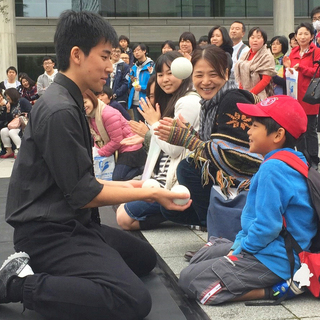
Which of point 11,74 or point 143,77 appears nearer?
point 143,77

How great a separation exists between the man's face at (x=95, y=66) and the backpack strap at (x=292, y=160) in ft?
3.45

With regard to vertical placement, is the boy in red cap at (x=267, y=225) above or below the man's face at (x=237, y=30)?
below

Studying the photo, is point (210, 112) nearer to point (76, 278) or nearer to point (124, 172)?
point (76, 278)

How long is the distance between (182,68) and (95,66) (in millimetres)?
1384

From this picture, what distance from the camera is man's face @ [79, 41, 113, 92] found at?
3014 mm

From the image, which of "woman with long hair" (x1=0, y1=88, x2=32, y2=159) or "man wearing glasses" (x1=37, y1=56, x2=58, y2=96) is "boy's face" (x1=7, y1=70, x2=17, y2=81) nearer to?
"woman with long hair" (x1=0, y1=88, x2=32, y2=159)

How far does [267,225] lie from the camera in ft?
9.67

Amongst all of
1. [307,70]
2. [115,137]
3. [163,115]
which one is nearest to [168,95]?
[163,115]

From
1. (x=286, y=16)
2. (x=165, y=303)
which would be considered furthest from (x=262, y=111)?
(x=286, y=16)

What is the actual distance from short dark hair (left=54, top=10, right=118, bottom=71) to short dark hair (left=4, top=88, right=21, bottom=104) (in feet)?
32.0

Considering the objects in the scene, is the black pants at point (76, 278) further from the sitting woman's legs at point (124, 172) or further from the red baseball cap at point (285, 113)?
the sitting woman's legs at point (124, 172)

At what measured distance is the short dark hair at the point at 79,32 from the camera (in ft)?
9.71

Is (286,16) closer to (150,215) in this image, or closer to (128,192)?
(150,215)

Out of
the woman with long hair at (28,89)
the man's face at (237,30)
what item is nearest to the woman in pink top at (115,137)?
the man's face at (237,30)
